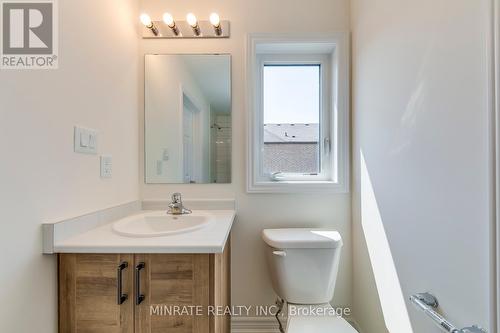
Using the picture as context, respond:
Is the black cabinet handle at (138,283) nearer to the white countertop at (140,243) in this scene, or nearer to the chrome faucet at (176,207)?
the white countertop at (140,243)

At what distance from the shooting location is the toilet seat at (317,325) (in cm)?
120

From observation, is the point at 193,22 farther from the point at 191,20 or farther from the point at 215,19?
the point at 215,19

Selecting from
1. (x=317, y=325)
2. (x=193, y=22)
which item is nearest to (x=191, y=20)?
(x=193, y=22)

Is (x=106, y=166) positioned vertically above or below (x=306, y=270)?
above

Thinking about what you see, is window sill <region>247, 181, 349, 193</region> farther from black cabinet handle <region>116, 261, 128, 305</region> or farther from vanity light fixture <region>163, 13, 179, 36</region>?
vanity light fixture <region>163, 13, 179, 36</region>

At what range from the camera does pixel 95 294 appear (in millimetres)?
962

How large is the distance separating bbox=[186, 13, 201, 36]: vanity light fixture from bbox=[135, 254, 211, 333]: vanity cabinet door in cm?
133

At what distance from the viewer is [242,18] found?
5.57ft

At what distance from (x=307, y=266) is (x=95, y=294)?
95 centimetres

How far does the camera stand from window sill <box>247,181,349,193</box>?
1.68 meters

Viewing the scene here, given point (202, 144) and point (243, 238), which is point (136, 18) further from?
point (243, 238)

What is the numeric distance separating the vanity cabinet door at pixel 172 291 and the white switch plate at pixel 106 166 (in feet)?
1.73

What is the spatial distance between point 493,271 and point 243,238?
123 cm

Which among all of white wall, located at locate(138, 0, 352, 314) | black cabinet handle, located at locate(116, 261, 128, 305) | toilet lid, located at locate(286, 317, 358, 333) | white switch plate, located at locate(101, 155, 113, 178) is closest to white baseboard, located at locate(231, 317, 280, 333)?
white wall, located at locate(138, 0, 352, 314)
